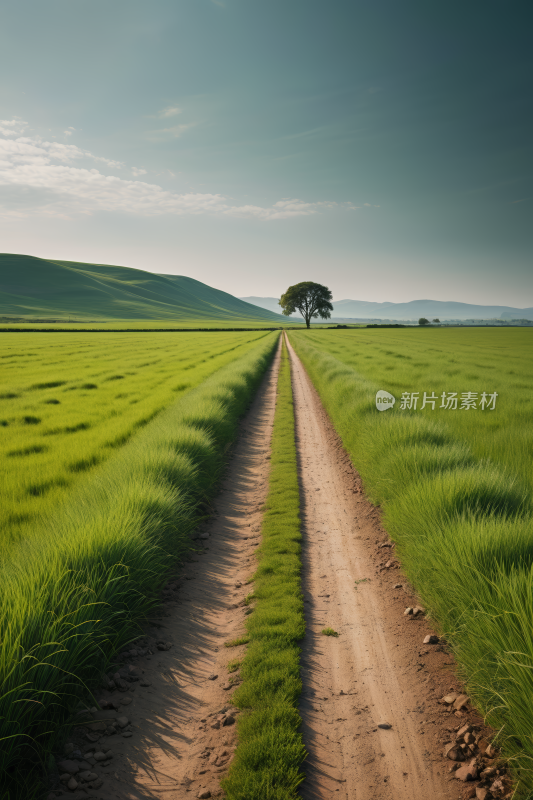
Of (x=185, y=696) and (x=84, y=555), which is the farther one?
(x=84, y=555)

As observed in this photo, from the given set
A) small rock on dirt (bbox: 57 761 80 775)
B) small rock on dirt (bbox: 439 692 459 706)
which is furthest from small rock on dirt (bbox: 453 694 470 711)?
small rock on dirt (bbox: 57 761 80 775)

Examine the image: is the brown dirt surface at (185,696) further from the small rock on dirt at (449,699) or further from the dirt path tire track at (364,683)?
the small rock on dirt at (449,699)

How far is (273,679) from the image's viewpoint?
3611mm

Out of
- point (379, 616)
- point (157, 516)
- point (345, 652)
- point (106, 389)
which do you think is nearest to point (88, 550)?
point (157, 516)

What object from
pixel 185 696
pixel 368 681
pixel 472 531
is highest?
pixel 472 531

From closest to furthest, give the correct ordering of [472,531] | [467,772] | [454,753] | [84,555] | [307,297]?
[467,772] < [454,753] < [84,555] < [472,531] < [307,297]

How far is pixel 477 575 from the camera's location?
3877 mm

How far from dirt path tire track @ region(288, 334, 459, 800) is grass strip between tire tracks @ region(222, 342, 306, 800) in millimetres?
163

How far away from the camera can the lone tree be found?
111m

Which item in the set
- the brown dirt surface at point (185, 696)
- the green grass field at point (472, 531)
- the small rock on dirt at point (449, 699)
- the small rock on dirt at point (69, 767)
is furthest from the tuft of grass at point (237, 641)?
the green grass field at point (472, 531)

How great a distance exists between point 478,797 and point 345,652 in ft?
5.22

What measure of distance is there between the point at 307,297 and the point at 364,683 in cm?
11413

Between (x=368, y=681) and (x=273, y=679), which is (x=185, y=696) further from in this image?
(x=368, y=681)

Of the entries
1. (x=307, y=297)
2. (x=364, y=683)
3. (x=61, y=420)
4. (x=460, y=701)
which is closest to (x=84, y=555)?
(x=364, y=683)
